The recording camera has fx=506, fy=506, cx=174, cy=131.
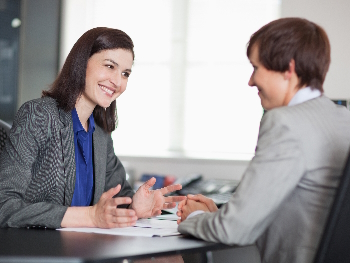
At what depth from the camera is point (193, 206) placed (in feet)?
4.85

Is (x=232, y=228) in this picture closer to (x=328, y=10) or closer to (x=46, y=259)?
(x=46, y=259)

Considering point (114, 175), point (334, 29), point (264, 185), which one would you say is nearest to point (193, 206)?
point (264, 185)

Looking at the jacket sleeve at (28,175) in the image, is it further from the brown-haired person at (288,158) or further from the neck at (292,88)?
the neck at (292,88)

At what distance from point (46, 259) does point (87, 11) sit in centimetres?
385

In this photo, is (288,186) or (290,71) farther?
(290,71)

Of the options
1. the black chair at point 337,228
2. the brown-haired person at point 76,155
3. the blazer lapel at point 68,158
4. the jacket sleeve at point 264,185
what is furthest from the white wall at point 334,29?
the black chair at point 337,228

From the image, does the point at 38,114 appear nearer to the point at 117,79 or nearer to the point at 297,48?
the point at 117,79

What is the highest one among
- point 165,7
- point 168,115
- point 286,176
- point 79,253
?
point 165,7

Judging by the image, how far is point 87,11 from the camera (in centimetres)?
457

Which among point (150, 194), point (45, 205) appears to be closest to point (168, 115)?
point (150, 194)

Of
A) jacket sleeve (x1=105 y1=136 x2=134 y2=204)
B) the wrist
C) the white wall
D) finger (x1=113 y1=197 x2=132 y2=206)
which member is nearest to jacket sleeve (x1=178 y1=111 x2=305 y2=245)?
finger (x1=113 y1=197 x2=132 y2=206)

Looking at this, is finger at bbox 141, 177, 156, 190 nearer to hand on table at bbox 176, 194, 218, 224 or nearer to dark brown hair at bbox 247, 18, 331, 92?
hand on table at bbox 176, 194, 218, 224

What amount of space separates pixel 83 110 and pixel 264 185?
99 cm

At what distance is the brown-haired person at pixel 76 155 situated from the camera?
1.42 metres
